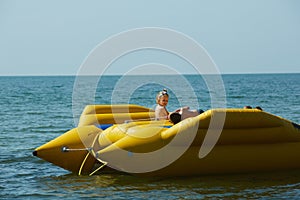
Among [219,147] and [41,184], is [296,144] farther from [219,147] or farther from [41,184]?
[41,184]

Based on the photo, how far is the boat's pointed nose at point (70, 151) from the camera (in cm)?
838

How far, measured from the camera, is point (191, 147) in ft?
26.3

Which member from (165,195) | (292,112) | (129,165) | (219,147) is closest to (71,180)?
(129,165)

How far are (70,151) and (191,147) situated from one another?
1778 millimetres

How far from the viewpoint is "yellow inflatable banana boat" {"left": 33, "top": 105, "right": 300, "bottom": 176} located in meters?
7.91

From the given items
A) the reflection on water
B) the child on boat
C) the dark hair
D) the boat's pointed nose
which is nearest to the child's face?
the child on boat

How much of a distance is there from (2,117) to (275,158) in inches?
495

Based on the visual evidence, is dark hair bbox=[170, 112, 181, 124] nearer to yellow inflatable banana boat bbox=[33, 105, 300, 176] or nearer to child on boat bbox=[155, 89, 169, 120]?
yellow inflatable banana boat bbox=[33, 105, 300, 176]

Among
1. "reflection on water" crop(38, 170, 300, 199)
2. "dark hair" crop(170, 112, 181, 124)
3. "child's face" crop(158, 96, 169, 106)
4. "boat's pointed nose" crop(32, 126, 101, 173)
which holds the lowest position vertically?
"reflection on water" crop(38, 170, 300, 199)

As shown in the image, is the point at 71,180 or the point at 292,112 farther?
the point at 292,112

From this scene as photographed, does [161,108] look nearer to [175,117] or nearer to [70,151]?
[175,117]

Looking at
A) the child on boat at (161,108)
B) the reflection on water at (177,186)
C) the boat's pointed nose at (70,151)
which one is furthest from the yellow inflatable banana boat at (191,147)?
the child on boat at (161,108)

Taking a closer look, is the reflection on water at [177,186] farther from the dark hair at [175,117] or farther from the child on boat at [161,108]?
the child on boat at [161,108]

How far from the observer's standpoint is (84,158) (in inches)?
337
